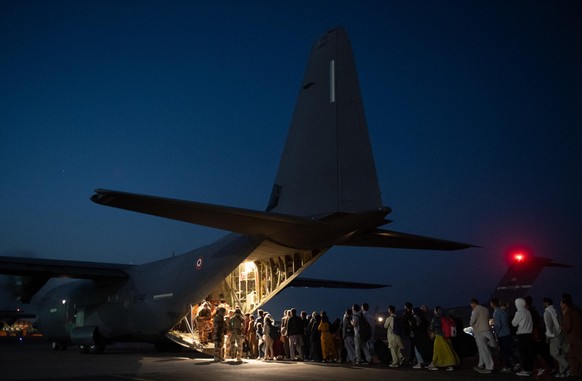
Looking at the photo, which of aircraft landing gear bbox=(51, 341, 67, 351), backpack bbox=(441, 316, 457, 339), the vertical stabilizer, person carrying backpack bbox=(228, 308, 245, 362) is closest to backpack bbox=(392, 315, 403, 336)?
backpack bbox=(441, 316, 457, 339)

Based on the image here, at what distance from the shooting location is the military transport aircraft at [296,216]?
1041 cm

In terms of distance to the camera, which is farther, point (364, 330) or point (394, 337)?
point (364, 330)

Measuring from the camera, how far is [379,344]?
507 inches

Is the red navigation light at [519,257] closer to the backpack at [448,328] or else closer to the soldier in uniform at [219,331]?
the backpack at [448,328]

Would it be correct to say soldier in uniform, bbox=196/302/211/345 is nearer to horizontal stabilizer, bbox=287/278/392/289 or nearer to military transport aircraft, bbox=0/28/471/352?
military transport aircraft, bbox=0/28/471/352

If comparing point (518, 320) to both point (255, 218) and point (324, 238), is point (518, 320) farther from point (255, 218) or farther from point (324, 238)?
point (255, 218)

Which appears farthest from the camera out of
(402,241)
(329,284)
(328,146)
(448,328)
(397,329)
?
(329,284)

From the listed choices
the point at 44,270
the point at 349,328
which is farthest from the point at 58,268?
the point at 349,328

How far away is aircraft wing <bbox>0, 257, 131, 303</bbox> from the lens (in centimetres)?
1672

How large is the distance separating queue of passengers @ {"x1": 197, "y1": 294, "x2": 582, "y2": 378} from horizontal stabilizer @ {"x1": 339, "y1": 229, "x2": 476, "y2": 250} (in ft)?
4.43

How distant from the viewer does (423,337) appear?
39.6 ft

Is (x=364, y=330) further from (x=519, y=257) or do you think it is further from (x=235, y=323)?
(x=519, y=257)

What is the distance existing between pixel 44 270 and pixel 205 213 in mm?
10426

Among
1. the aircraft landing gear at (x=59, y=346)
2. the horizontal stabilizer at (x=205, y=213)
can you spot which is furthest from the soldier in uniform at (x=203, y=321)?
the aircraft landing gear at (x=59, y=346)
